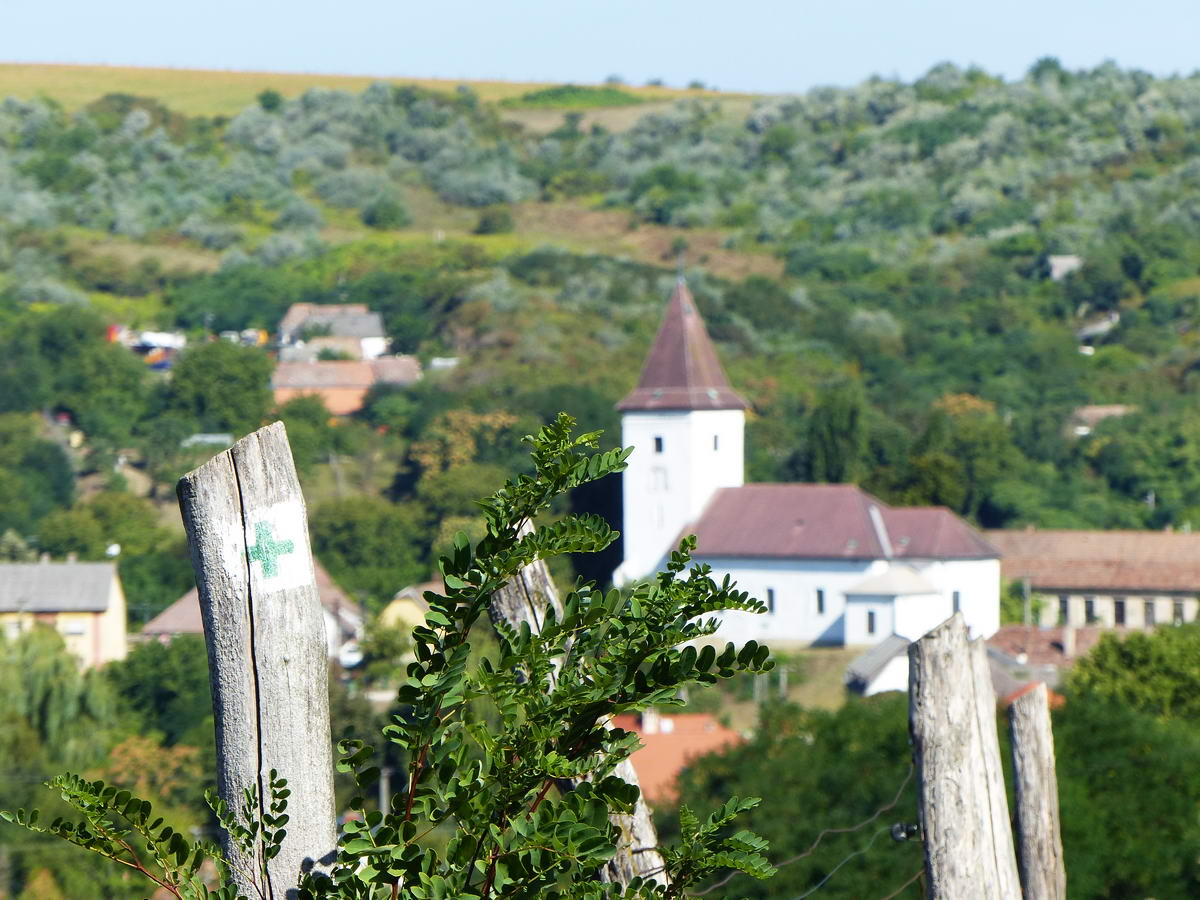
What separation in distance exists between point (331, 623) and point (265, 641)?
44421 millimetres

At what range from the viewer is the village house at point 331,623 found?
44625mm

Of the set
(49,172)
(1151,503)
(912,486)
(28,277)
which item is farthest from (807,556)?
(49,172)

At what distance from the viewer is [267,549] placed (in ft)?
8.23

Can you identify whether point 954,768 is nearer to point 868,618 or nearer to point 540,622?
point 540,622

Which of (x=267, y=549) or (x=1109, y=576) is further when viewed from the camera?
(x=1109, y=576)

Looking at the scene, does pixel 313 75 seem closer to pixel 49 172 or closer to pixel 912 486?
pixel 49 172

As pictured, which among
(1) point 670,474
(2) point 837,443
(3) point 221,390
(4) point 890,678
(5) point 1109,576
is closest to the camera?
(4) point 890,678

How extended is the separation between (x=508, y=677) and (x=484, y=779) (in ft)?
0.42

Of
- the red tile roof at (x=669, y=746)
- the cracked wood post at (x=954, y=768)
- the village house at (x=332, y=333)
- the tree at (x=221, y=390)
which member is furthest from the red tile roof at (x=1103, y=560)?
the cracked wood post at (x=954, y=768)

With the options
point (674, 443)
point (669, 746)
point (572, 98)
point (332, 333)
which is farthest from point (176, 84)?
point (669, 746)

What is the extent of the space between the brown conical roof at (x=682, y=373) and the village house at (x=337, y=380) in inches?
1079

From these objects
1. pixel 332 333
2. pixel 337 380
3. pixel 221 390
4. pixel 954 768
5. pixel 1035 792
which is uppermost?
pixel 954 768

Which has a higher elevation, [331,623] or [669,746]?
[669,746]

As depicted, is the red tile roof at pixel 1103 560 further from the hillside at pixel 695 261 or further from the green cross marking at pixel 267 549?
the green cross marking at pixel 267 549
